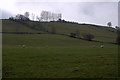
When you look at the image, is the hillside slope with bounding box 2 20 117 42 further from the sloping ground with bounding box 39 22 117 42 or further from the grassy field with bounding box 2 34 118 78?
the grassy field with bounding box 2 34 118 78

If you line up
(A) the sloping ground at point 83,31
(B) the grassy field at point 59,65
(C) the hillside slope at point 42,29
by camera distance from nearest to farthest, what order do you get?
(B) the grassy field at point 59,65, (C) the hillside slope at point 42,29, (A) the sloping ground at point 83,31

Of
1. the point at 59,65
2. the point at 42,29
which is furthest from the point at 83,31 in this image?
the point at 59,65

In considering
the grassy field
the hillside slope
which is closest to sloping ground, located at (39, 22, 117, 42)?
the hillside slope

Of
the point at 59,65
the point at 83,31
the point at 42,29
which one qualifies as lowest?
the point at 59,65

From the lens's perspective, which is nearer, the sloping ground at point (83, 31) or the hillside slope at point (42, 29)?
the hillside slope at point (42, 29)

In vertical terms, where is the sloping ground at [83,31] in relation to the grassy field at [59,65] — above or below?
above

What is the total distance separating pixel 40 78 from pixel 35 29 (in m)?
113

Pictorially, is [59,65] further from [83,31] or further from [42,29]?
[83,31]

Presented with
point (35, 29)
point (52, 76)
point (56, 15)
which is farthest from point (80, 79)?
point (56, 15)

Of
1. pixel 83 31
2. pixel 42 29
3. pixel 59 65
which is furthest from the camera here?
pixel 83 31

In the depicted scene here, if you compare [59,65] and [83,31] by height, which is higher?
[83,31]

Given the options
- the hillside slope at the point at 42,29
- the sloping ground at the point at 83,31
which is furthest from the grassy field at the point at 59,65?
the sloping ground at the point at 83,31

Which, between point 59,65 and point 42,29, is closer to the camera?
point 59,65

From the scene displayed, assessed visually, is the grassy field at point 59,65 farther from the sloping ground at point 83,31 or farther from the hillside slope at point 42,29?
the sloping ground at point 83,31
